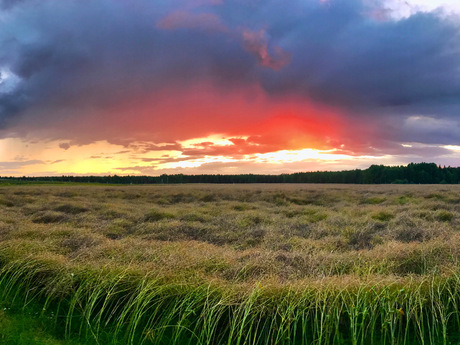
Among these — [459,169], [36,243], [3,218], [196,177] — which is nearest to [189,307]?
[36,243]

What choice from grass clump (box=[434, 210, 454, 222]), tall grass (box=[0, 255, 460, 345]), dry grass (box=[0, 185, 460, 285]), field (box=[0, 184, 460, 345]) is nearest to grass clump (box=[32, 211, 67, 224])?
dry grass (box=[0, 185, 460, 285])

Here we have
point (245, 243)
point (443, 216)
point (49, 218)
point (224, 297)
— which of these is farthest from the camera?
point (49, 218)

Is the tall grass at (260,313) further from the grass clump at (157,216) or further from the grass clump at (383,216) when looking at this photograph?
the grass clump at (383,216)

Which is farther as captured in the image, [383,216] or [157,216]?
[157,216]

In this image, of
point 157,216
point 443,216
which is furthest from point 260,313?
point 443,216

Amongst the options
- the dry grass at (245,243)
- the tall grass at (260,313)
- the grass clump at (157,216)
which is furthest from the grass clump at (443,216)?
the grass clump at (157,216)

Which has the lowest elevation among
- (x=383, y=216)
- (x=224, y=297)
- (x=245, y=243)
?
(x=245, y=243)

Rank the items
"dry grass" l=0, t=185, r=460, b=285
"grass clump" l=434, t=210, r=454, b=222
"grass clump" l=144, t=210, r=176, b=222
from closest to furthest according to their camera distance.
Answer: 1. "dry grass" l=0, t=185, r=460, b=285
2. "grass clump" l=434, t=210, r=454, b=222
3. "grass clump" l=144, t=210, r=176, b=222

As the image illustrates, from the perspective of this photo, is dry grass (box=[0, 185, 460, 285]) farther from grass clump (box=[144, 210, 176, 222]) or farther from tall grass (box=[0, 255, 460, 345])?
tall grass (box=[0, 255, 460, 345])

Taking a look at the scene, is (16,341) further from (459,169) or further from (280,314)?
(459,169)

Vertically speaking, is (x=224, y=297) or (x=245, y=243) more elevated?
(x=224, y=297)

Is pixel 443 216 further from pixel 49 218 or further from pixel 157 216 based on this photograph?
pixel 49 218

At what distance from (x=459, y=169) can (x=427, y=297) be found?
76.5 metres

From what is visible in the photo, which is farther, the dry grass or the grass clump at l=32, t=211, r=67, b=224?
the grass clump at l=32, t=211, r=67, b=224
